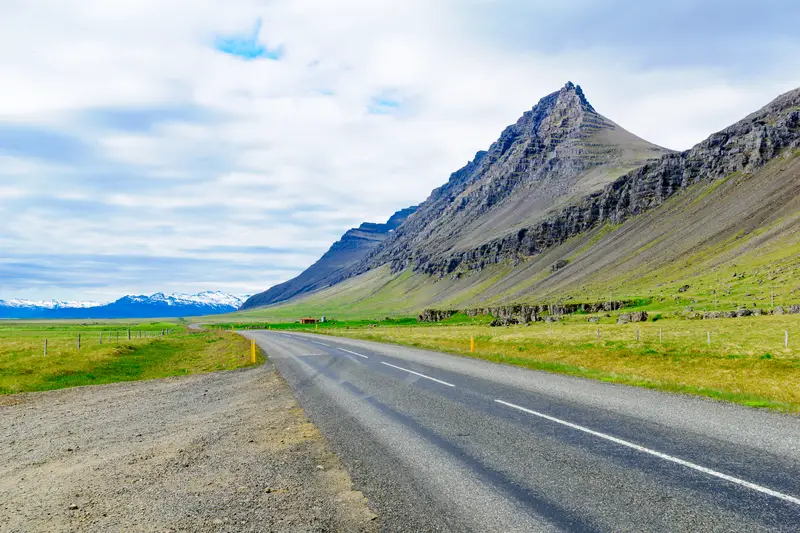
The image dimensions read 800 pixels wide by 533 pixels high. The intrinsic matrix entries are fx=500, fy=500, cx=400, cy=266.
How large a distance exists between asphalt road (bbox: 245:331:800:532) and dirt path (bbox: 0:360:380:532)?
714mm

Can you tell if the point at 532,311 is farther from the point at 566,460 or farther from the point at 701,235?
the point at 566,460

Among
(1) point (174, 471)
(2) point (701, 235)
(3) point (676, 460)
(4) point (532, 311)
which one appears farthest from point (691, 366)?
(2) point (701, 235)

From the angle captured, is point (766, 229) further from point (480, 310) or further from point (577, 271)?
point (480, 310)

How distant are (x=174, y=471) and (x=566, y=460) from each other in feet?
23.0

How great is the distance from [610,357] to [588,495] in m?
22.2

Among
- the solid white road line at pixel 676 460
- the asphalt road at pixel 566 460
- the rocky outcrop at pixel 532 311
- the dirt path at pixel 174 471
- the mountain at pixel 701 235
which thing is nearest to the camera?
the asphalt road at pixel 566 460

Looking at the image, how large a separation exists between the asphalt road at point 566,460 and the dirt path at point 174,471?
0.71 metres

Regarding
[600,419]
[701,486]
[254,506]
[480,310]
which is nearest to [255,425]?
[254,506]

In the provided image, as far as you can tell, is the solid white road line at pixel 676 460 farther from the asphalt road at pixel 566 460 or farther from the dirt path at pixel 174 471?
the dirt path at pixel 174 471

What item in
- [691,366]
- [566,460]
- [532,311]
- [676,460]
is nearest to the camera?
[676,460]

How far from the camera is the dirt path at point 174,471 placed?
685 centimetres

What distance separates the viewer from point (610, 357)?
89.3 ft

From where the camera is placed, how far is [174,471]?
30.0 feet

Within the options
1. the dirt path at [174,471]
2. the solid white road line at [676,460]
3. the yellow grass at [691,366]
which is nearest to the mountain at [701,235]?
the yellow grass at [691,366]
